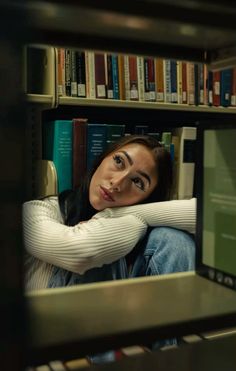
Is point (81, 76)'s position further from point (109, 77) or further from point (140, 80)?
point (140, 80)

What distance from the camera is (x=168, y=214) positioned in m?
1.70

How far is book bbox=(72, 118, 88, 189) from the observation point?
6.75 ft

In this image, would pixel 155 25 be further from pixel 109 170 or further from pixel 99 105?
pixel 99 105

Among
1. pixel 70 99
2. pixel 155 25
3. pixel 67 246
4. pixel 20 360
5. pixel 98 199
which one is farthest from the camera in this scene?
Result: pixel 70 99

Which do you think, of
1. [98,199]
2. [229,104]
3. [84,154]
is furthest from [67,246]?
[229,104]

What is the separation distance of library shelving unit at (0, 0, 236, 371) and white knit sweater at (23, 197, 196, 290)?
80 cm

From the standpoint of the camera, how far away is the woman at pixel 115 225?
1.54m

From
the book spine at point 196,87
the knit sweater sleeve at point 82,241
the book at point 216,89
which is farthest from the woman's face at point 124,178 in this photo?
the book at point 216,89

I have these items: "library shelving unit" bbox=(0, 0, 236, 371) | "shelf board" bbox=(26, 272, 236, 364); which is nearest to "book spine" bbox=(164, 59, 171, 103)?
"library shelving unit" bbox=(0, 0, 236, 371)

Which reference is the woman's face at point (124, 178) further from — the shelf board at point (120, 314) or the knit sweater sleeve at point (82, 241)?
the shelf board at point (120, 314)

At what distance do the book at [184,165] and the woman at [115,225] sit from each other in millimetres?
230

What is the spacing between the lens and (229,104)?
2.46 meters

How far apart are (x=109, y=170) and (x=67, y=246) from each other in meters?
0.44

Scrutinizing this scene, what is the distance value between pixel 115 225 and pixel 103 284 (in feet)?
3.14
